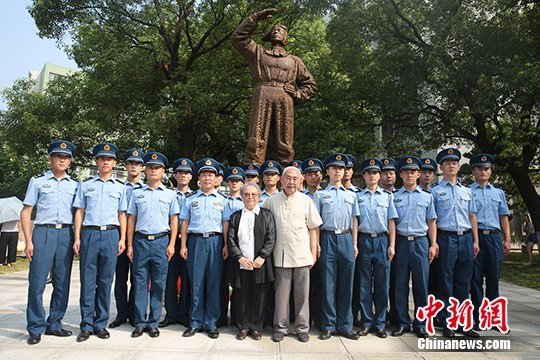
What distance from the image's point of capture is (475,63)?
1092 cm

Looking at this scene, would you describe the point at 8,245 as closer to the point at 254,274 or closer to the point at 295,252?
the point at 254,274

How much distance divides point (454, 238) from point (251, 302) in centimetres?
226

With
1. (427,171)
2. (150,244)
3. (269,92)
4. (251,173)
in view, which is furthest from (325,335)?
(269,92)

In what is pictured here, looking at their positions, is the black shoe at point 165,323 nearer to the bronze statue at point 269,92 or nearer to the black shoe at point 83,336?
the black shoe at point 83,336

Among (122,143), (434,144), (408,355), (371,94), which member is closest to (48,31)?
(122,143)

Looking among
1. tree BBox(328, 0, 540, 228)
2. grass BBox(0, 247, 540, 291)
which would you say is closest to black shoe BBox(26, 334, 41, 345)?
grass BBox(0, 247, 540, 291)

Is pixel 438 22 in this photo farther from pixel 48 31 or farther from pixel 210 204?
pixel 48 31

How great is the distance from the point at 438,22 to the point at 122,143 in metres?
9.53

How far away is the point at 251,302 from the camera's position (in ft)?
13.6

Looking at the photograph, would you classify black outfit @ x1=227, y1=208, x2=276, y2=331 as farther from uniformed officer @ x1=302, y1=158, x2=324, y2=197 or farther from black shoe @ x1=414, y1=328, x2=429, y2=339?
black shoe @ x1=414, y1=328, x2=429, y2=339

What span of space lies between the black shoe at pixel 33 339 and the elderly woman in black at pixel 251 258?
1.86 m

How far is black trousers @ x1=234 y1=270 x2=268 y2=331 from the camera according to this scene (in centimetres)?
410

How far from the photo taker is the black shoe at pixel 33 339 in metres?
3.77

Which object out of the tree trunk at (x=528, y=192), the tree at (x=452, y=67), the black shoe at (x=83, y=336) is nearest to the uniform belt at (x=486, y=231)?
the black shoe at (x=83, y=336)
